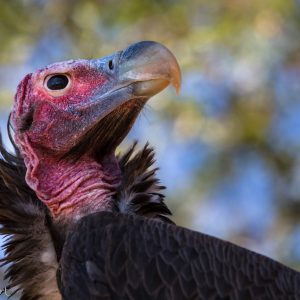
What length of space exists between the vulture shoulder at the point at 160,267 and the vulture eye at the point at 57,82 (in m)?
1.16

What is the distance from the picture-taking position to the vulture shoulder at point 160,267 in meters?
4.81

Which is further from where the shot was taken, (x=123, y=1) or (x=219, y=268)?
(x=123, y=1)

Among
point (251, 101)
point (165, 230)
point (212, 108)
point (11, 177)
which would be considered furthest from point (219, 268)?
point (251, 101)

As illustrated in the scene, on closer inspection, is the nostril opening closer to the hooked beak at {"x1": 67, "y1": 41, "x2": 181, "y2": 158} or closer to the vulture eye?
the hooked beak at {"x1": 67, "y1": 41, "x2": 181, "y2": 158}

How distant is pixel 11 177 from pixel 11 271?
0.59 m

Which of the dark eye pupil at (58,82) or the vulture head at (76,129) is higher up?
the dark eye pupil at (58,82)

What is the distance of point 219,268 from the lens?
4.87 m

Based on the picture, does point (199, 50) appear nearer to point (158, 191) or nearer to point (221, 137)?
point (221, 137)

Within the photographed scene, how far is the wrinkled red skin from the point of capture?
5.69 metres

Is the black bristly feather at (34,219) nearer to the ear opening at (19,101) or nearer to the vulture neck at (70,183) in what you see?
the vulture neck at (70,183)

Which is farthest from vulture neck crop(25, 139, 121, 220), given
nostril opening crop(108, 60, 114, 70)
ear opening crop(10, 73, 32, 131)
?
nostril opening crop(108, 60, 114, 70)

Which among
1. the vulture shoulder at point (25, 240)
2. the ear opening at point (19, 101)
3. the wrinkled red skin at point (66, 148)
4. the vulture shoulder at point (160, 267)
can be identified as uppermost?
the ear opening at point (19, 101)

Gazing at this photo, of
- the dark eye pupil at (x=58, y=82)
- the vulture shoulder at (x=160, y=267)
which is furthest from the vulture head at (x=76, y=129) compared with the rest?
the vulture shoulder at (x=160, y=267)

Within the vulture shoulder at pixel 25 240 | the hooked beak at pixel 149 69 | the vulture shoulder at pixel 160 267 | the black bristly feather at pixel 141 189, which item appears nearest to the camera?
the vulture shoulder at pixel 160 267
